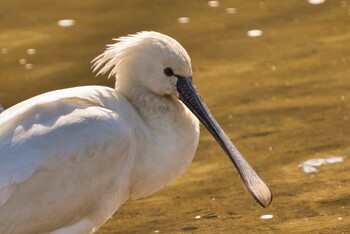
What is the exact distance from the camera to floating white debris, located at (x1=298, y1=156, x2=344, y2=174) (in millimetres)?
6766

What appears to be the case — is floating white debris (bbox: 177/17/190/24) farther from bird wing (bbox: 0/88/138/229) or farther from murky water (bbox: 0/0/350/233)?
bird wing (bbox: 0/88/138/229)

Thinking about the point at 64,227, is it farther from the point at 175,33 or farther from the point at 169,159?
the point at 175,33

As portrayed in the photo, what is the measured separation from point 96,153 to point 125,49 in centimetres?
60

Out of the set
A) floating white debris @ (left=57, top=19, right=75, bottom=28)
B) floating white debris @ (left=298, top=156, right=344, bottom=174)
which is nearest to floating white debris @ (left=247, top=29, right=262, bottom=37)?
floating white debris @ (left=57, top=19, right=75, bottom=28)

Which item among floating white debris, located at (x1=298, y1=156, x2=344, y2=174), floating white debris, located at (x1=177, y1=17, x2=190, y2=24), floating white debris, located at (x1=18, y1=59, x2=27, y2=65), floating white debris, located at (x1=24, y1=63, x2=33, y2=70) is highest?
floating white debris, located at (x1=298, y1=156, x2=344, y2=174)

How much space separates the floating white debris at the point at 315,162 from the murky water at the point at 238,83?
1.6 inches

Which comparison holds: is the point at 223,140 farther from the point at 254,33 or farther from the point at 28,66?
the point at 254,33

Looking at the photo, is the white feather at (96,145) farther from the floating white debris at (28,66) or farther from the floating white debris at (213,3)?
the floating white debris at (213,3)

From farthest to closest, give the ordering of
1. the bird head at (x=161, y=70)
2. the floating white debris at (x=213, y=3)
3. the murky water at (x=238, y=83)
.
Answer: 1. the floating white debris at (x=213, y=3)
2. the murky water at (x=238, y=83)
3. the bird head at (x=161, y=70)

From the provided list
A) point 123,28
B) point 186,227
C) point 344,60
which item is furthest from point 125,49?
point 123,28

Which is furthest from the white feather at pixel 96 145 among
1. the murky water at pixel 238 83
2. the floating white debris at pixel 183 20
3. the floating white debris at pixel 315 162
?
the floating white debris at pixel 183 20

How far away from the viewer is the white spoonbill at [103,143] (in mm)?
5125

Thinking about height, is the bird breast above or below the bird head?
below

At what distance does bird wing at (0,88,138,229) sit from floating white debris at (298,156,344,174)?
1.75m
